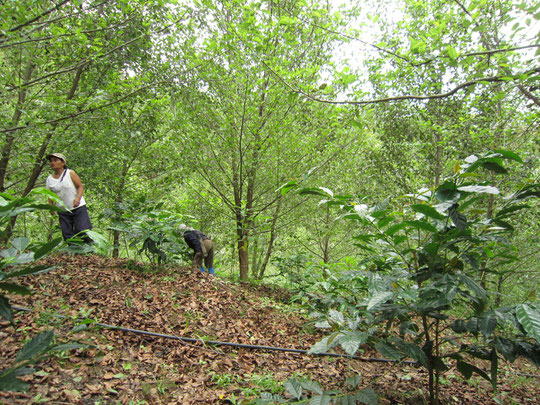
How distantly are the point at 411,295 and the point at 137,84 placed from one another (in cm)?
443

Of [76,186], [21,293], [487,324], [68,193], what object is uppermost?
[76,186]

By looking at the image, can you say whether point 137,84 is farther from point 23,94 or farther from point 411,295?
point 411,295

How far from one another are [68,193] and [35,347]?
3893 mm

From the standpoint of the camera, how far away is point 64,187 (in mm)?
4289

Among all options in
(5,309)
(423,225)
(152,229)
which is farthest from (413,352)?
(152,229)

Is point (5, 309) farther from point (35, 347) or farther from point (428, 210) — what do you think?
point (428, 210)

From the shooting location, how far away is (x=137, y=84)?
435 centimetres

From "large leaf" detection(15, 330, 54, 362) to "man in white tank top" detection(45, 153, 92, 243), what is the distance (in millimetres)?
3655

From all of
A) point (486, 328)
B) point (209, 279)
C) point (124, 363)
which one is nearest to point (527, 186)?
point (486, 328)

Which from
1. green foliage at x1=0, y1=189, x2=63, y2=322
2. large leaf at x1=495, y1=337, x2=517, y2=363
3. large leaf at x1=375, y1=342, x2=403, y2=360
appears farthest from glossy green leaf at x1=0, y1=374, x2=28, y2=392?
large leaf at x1=495, y1=337, x2=517, y2=363

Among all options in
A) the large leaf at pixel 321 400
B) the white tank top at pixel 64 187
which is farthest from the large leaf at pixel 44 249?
the white tank top at pixel 64 187

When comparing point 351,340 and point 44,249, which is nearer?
point 44,249

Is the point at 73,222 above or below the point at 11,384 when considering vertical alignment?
above

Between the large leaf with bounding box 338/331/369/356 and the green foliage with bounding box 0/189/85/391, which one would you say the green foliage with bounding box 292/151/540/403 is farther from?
the green foliage with bounding box 0/189/85/391
